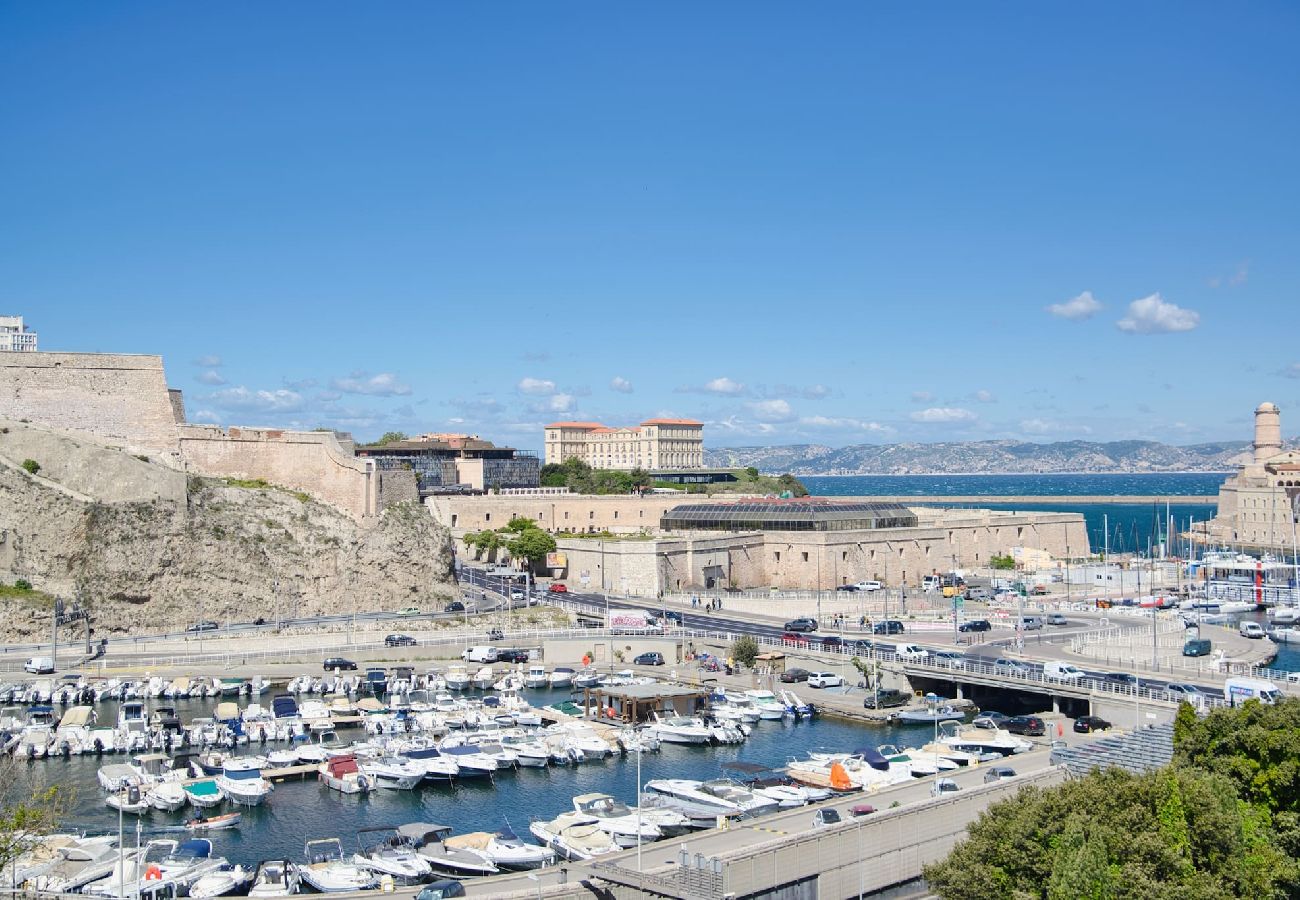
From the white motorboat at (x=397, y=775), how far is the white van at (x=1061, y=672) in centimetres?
2099

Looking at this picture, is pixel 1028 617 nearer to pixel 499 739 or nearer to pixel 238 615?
pixel 499 739

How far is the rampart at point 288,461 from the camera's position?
200 ft

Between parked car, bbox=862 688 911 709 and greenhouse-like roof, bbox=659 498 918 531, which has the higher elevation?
greenhouse-like roof, bbox=659 498 918 531

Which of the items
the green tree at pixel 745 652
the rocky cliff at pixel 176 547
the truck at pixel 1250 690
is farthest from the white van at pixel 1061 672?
the rocky cliff at pixel 176 547

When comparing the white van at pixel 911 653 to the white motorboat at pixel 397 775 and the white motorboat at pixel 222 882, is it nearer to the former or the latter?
the white motorboat at pixel 397 775

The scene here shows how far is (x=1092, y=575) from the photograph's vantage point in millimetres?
74250

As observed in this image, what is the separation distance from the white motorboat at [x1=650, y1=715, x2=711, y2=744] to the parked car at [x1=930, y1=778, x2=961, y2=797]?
418 inches

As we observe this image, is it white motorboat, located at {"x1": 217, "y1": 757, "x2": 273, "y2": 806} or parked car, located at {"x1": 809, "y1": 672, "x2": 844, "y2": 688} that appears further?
parked car, located at {"x1": 809, "y1": 672, "x2": 844, "y2": 688}

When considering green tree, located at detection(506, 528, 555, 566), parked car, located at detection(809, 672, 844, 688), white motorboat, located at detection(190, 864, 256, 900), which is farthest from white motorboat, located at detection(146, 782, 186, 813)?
green tree, located at detection(506, 528, 555, 566)

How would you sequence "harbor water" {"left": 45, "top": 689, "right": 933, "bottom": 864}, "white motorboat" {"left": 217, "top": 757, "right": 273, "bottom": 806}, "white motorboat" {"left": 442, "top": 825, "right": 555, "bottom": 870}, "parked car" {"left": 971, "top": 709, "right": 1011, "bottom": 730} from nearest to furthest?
"white motorboat" {"left": 442, "top": 825, "right": 555, "bottom": 870} < "harbor water" {"left": 45, "top": 689, "right": 933, "bottom": 864} < "white motorboat" {"left": 217, "top": 757, "right": 273, "bottom": 806} < "parked car" {"left": 971, "top": 709, "right": 1011, "bottom": 730}

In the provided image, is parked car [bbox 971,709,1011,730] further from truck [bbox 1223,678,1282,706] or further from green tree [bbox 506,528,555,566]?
green tree [bbox 506,528,555,566]

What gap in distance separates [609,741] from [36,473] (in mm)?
30642

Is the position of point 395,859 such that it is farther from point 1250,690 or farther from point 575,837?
point 1250,690

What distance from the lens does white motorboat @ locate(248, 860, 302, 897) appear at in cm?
2532
